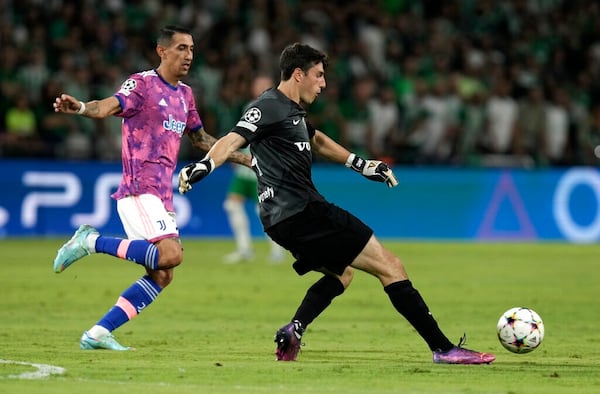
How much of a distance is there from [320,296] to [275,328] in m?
2.49

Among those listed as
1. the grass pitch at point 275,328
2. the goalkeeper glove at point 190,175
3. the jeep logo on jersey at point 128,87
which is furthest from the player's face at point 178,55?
the grass pitch at point 275,328

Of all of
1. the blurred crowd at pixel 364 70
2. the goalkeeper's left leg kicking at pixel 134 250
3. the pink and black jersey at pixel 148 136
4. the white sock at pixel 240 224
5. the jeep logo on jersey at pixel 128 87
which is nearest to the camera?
the goalkeeper's left leg kicking at pixel 134 250

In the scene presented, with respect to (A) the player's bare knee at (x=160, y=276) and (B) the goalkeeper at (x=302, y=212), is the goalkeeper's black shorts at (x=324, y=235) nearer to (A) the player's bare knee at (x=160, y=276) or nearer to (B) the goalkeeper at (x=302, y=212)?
(B) the goalkeeper at (x=302, y=212)

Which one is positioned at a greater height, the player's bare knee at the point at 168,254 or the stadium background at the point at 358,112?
the stadium background at the point at 358,112

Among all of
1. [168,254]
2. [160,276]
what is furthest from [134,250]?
[160,276]

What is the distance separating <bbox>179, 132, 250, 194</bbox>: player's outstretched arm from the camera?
8.97 meters

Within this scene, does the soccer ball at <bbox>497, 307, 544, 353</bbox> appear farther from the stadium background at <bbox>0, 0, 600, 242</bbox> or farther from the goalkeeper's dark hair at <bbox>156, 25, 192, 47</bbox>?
the stadium background at <bbox>0, 0, 600, 242</bbox>

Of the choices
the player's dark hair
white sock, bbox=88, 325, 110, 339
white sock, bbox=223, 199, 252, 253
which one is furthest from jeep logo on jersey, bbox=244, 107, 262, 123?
white sock, bbox=223, 199, 252, 253

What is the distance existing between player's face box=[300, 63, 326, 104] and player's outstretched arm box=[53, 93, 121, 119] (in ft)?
4.89

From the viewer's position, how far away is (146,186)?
10.4 metres

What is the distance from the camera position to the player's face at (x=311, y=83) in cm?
998

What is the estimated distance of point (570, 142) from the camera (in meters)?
28.1

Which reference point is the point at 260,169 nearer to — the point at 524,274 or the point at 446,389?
the point at 446,389

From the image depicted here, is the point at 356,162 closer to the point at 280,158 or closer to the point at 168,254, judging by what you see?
the point at 280,158
